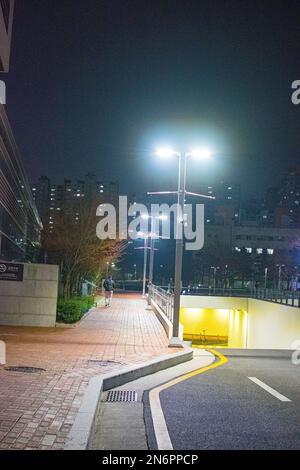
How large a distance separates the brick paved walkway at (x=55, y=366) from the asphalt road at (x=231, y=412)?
1.14 m

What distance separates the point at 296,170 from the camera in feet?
456

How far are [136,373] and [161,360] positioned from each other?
1.34 metres

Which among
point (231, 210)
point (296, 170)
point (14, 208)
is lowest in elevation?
point (14, 208)

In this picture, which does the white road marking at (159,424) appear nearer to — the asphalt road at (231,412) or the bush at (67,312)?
the asphalt road at (231,412)

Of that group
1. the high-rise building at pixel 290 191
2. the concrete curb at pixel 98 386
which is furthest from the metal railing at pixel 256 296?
the high-rise building at pixel 290 191

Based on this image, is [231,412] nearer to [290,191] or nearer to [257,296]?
[257,296]

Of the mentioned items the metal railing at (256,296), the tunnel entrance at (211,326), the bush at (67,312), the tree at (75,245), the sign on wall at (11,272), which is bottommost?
the tunnel entrance at (211,326)

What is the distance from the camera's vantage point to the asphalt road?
5961 mm

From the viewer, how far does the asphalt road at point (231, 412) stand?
19.6 feet

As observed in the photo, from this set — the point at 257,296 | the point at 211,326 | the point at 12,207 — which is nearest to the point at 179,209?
the point at 12,207

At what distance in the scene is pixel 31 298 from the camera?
17.5 meters
